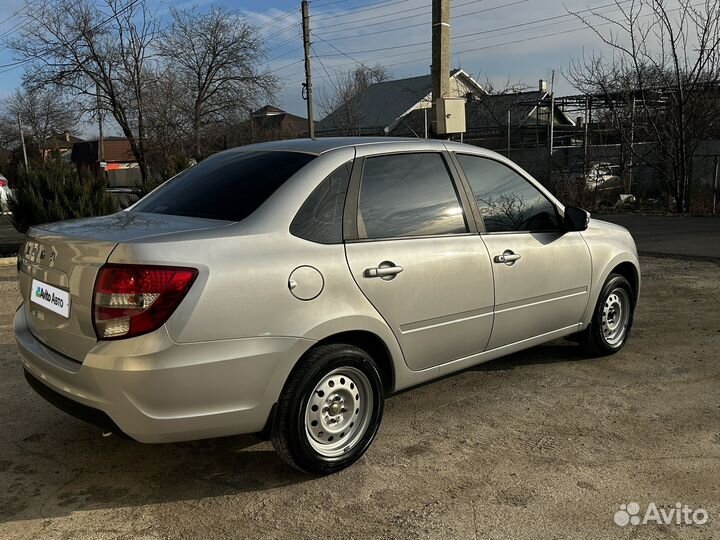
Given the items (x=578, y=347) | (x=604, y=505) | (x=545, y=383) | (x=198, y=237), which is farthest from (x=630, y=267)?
(x=198, y=237)

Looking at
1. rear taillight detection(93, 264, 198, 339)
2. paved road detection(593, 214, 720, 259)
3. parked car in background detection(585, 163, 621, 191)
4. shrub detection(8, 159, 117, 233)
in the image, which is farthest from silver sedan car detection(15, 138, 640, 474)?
parked car in background detection(585, 163, 621, 191)

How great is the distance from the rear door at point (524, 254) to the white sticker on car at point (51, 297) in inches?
92.8

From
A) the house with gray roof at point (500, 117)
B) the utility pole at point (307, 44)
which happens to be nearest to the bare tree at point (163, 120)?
the utility pole at point (307, 44)

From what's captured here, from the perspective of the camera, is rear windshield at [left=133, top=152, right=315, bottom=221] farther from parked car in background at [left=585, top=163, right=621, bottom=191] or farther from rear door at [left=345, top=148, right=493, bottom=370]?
parked car in background at [left=585, top=163, right=621, bottom=191]

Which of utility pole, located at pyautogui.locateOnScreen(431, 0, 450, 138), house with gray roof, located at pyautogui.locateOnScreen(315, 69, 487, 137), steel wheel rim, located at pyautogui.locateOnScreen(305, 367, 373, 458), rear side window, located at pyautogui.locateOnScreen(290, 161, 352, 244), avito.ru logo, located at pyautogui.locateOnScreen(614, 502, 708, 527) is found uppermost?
house with gray roof, located at pyautogui.locateOnScreen(315, 69, 487, 137)

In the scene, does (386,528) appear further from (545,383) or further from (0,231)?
(0,231)

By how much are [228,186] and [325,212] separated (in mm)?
608

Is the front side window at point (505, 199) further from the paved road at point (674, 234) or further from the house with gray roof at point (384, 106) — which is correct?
the house with gray roof at point (384, 106)

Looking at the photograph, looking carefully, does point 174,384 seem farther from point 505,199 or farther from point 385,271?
point 505,199

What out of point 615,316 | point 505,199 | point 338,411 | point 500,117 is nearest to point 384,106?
point 500,117

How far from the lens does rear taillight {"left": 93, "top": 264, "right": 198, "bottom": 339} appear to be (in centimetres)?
262

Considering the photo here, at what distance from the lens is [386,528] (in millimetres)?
2760

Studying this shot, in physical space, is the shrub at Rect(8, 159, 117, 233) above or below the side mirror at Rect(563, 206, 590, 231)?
above

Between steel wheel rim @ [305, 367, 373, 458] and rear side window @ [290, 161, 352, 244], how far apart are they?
683mm
